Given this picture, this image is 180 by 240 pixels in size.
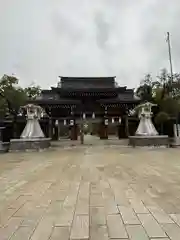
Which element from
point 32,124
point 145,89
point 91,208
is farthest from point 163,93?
point 91,208

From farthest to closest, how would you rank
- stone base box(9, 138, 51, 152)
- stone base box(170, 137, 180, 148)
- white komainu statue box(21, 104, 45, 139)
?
stone base box(170, 137, 180, 148) < white komainu statue box(21, 104, 45, 139) < stone base box(9, 138, 51, 152)

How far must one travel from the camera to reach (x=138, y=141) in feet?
68.4

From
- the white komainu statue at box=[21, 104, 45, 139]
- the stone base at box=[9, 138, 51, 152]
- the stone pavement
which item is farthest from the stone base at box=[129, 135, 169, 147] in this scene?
the stone pavement

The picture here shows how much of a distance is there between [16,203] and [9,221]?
105cm

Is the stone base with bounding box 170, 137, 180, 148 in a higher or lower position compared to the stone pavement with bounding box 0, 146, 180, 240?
higher

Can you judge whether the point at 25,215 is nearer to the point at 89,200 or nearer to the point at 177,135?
the point at 89,200

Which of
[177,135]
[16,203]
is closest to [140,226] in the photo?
[16,203]

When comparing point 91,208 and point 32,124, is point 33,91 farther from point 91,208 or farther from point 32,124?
point 91,208

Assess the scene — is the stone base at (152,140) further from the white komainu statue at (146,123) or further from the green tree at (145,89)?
the green tree at (145,89)

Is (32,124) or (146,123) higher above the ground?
(32,124)

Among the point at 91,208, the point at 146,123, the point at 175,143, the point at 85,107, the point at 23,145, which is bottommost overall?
the point at 91,208

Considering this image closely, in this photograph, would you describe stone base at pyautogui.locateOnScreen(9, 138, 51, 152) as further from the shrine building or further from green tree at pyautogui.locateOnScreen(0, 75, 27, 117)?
the shrine building

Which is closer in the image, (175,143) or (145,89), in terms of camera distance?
(175,143)

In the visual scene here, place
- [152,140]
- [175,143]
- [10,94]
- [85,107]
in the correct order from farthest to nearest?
[85,107], [10,94], [175,143], [152,140]
